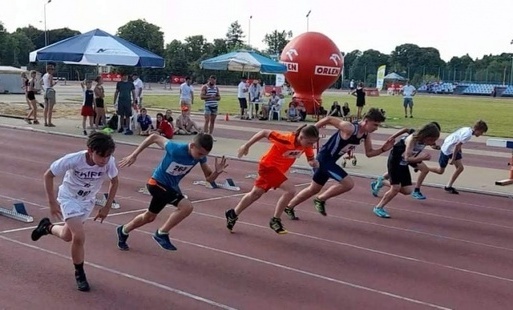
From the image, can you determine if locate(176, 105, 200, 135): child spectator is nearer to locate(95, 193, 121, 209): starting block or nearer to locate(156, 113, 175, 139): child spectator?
locate(156, 113, 175, 139): child spectator

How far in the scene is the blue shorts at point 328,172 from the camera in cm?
920

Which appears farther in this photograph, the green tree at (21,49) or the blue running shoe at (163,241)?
the green tree at (21,49)

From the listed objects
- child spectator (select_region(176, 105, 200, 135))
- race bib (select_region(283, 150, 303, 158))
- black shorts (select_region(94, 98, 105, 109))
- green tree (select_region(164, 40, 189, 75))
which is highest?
green tree (select_region(164, 40, 189, 75))

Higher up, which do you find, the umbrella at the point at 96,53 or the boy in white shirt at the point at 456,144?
the umbrella at the point at 96,53

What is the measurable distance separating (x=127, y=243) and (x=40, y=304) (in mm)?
2107

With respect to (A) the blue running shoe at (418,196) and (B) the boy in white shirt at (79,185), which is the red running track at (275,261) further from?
(A) the blue running shoe at (418,196)

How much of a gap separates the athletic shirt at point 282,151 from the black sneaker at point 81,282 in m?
3.15

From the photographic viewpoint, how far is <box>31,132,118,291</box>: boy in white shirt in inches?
231

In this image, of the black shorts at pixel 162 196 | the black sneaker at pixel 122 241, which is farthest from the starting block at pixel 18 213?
the black shorts at pixel 162 196

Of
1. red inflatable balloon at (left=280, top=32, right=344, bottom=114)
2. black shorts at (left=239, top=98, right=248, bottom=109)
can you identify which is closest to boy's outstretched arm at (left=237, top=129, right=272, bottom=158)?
black shorts at (left=239, top=98, right=248, bottom=109)

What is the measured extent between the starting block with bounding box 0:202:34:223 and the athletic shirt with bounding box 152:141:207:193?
8.04 ft

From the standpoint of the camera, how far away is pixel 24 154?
Result: 601 inches

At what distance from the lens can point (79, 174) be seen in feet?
19.5

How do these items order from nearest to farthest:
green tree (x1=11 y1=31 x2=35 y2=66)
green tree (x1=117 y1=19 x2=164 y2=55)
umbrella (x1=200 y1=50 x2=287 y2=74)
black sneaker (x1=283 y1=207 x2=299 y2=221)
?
black sneaker (x1=283 y1=207 x2=299 y2=221), umbrella (x1=200 y1=50 x2=287 y2=74), green tree (x1=11 y1=31 x2=35 y2=66), green tree (x1=117 y1=19 x2=164 y2=55)
